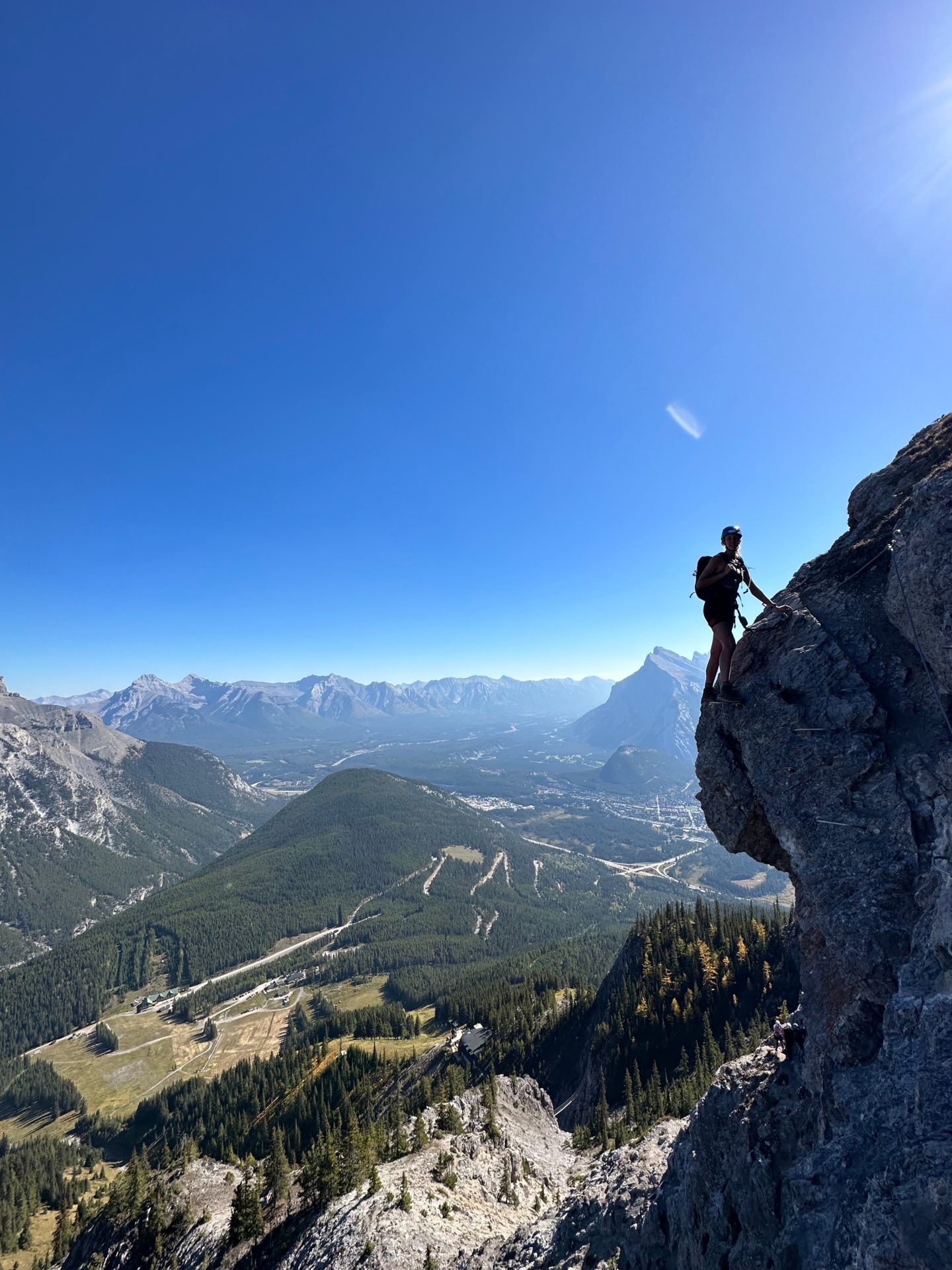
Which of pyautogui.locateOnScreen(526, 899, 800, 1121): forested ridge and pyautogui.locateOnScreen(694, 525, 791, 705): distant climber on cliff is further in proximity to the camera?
pyautogui.locateOnScreen(526, 899, 800, 1121): forested ridge

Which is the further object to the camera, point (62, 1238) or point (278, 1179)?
point (62, 1238)

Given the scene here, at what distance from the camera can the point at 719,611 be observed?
1741cm

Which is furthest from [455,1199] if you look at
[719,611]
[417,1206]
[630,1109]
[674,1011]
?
[719,611]

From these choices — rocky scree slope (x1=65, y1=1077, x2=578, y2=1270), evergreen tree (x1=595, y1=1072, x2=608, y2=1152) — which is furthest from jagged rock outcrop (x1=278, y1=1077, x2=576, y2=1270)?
evergreen tree (x1=595, y1=1072, x2=608, y2=1152)

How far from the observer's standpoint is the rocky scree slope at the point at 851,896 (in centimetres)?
1144

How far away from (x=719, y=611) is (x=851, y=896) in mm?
9188

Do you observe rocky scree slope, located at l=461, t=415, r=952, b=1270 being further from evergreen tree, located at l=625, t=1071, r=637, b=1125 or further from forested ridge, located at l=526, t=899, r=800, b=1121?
forested ridge, located at l=526, t=899, r=800, b=1121

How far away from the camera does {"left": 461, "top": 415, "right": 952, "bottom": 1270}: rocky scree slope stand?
11438 mm

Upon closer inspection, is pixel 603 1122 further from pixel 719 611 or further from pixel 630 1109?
pixel 719 611

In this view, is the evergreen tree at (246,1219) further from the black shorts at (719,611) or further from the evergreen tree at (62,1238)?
the black shorts at (719,611)

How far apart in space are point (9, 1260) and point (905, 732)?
5126 inches

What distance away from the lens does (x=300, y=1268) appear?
3475cm

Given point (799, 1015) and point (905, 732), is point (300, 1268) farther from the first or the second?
point (905, 732)

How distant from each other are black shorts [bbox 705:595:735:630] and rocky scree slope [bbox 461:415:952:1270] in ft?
8.43
